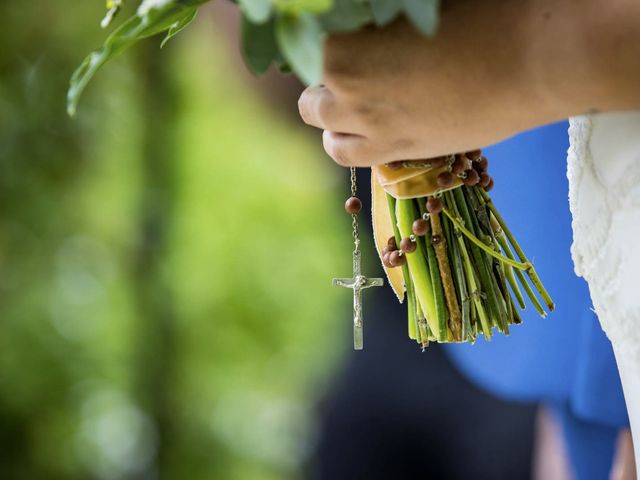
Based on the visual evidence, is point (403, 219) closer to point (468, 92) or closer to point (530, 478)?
point (468, 92)

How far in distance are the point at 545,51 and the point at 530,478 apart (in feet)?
5.09

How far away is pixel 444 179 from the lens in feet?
3.40

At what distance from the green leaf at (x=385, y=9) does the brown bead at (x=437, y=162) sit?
30 cm

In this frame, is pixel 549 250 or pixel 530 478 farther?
pixel 530 478

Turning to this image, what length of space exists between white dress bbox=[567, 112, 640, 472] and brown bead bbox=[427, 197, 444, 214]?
15cm

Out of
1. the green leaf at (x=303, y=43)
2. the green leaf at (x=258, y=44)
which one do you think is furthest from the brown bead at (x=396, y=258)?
the green leaf at (x=303, y=43)

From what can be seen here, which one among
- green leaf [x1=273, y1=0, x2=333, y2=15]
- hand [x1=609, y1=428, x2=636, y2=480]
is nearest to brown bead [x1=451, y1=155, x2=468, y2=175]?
green leaf [x1=273, y1=0, x2=333, y2=15]

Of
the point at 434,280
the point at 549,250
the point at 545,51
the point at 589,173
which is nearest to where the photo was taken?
the point at 545,51

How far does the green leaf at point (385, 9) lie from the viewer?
74cm

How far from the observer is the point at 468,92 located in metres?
0.88

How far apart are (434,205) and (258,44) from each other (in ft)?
1.13

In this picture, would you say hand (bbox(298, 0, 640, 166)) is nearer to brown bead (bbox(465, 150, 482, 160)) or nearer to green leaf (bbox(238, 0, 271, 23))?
brown bead (bbox(465, 150, 482, 160))

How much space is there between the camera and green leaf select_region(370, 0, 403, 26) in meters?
0.74

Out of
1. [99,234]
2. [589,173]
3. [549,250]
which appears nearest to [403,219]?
[589,173]
